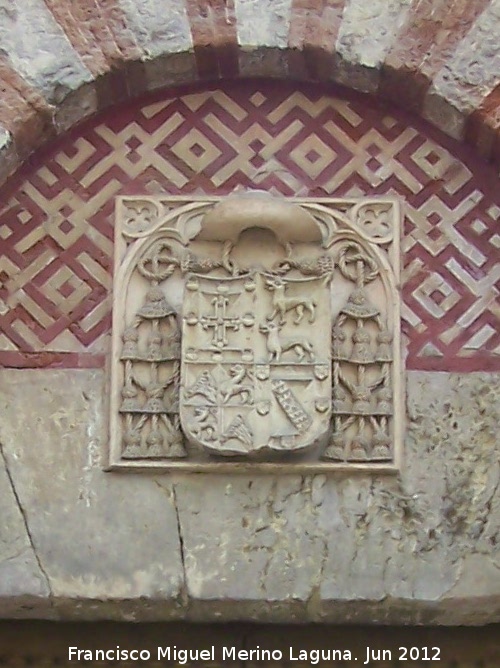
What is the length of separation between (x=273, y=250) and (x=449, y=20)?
615mm

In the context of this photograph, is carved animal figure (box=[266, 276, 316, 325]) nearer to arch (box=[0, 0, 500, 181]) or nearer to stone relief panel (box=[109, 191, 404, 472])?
stone relief panel (box=[109, 191, 404, 472])

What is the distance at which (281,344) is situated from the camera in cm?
229

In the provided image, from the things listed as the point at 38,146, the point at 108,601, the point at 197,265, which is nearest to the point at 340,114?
the point at 197,265

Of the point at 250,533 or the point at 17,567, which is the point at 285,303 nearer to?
the point at 250,533

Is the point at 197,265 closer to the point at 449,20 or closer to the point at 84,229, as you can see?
the point at 84,229

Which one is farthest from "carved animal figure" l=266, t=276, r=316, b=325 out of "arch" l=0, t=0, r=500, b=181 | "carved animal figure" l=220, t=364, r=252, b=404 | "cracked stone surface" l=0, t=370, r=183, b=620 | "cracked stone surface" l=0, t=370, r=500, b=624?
"arch" l=0, t=0, r=500, b=181

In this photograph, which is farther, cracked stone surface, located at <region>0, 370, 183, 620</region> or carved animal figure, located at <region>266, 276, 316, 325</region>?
carved animal figure, located at <region>266, 276, 316, 325</region>

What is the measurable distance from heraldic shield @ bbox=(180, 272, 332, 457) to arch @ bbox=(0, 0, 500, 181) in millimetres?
468

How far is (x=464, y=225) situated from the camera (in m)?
2.46

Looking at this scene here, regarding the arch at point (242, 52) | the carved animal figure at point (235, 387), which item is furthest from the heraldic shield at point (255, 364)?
the arch at point (242, 52)

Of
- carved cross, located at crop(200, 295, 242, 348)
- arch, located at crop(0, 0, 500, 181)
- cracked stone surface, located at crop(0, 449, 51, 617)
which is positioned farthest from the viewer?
arch, located at crop(0, 0, 500, 181)

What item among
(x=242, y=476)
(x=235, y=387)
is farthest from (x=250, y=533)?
(x=235, y=387)

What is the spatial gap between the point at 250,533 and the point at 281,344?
370 mm

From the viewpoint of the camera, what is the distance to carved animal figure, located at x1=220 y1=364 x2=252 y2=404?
2.24 m
